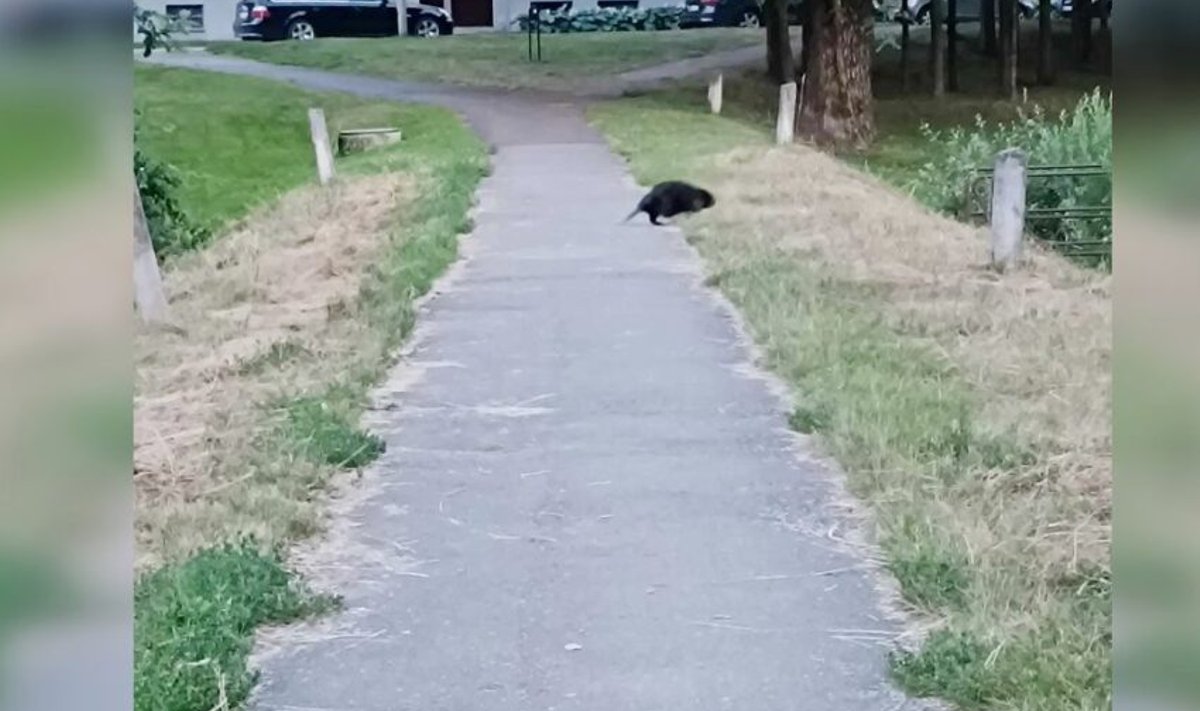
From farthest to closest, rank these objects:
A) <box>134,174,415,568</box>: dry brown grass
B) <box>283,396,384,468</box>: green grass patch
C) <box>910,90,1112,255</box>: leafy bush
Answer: <box>910,90,1112,255</box>: leafy bush < <box>283,396,384,468</box>: green grass patch < <box>134,174,415,568</box>: dry brown grass

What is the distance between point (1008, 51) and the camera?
24.0 meters

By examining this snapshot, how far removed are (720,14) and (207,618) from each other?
30.2m

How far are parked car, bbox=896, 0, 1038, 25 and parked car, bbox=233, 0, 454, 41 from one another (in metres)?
8.78

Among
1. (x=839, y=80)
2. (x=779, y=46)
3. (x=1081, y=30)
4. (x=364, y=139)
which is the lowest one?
(x=364, y=139)

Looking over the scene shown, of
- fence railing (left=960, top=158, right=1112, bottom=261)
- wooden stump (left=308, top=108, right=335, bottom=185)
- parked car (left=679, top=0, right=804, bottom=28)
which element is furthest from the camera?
A: parked car (left=679, top=0, right=804, bottom=28)

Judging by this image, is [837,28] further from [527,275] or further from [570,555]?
[570,555]

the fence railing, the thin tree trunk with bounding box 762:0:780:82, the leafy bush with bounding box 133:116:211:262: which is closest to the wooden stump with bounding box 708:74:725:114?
the thin tree trunk with bounding box 762:0:780:82

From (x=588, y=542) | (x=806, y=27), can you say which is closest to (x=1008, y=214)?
(x=588, y=542)

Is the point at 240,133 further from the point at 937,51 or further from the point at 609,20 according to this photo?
the point at 609,20

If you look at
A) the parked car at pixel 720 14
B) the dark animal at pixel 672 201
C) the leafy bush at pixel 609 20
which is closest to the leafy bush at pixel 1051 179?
the dark animal at pixel 672 201

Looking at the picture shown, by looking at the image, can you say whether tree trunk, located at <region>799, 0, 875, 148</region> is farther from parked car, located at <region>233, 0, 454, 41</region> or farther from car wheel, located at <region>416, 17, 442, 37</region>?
car wheel, located at <region>416, 17, 442, 37</region>

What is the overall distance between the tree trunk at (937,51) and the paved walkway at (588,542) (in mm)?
17262

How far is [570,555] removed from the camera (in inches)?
162

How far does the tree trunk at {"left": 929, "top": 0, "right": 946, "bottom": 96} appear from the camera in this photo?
23.9m
